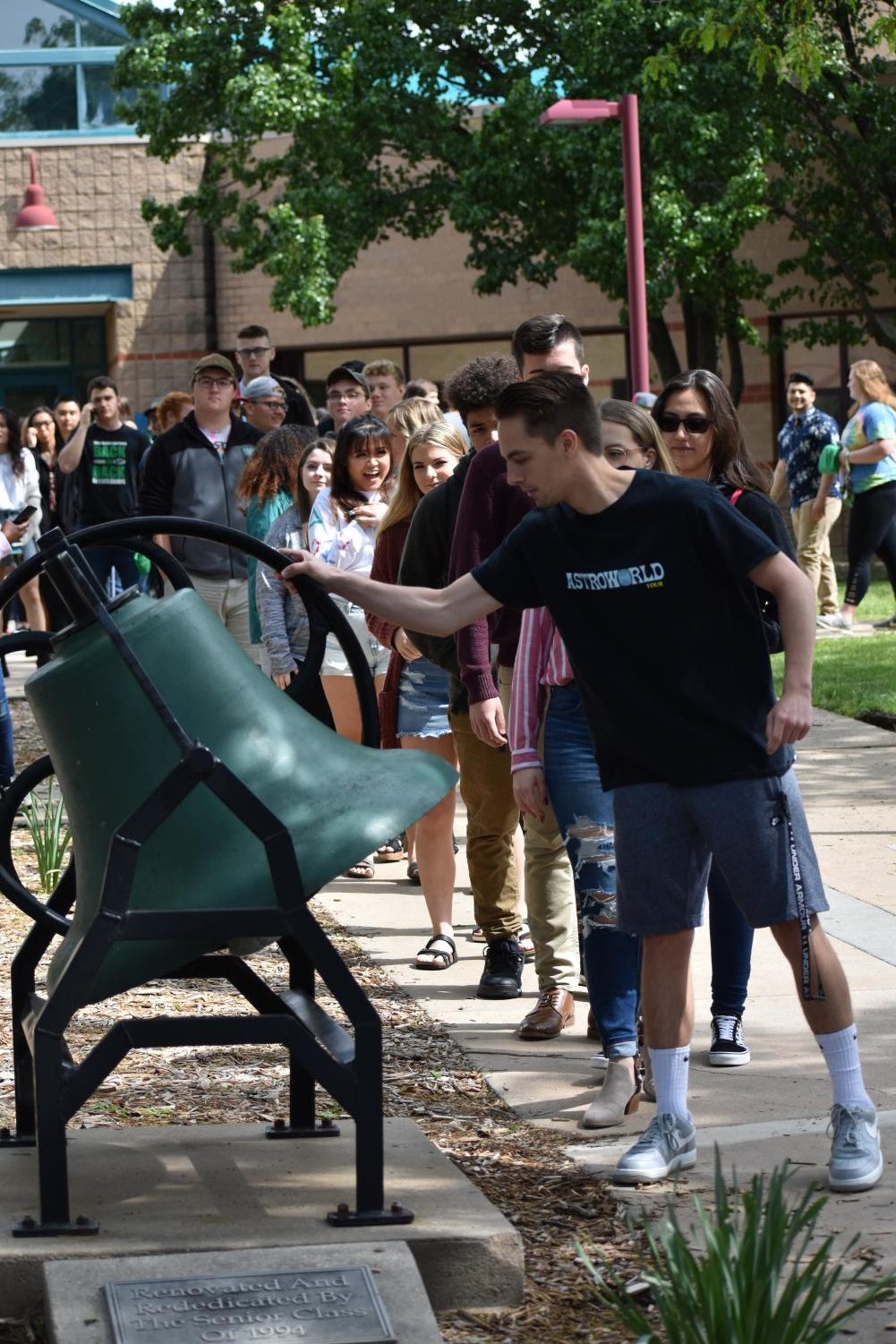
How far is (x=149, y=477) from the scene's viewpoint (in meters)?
9.26

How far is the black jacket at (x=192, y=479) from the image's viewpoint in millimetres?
9164

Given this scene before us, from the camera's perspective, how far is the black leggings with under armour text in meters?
15.0

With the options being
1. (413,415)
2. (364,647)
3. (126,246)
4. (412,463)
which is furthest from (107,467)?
(126,246)

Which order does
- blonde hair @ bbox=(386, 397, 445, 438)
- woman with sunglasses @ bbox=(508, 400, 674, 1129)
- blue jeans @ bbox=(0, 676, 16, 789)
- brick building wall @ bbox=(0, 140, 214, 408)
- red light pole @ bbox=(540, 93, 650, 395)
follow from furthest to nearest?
brick building wall @ bbox=(0, 140, 214, 408), red light pole @ bbox=(540, 93, 650, 395), blue jeans @ bbox=(0, 676, 16, 789), blonde hair @ bbox=(386, 397, 445, 438), woman with sunglasses @ bbox=(508, 400, 674, 1129)

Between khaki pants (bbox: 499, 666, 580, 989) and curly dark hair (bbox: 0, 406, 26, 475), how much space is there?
9416 millimetres

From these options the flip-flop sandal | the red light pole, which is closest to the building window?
the red light pole

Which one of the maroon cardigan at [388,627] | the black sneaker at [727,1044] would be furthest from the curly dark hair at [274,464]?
the black sneaker at [727,1044]

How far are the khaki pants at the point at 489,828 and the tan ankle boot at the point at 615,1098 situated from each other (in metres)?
1.30

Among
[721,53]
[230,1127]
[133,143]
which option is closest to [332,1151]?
[230,1127]

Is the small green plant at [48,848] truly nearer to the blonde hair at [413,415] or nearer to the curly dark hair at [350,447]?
the curly dark hair at [350,447]

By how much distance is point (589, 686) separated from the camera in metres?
4.11

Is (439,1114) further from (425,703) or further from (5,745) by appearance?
(5,745)

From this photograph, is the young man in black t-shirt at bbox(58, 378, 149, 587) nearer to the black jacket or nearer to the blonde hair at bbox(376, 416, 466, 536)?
the black jacket

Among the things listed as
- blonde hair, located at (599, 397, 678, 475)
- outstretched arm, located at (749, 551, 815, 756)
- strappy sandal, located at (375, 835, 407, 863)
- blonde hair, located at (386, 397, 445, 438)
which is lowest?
strappy sandal, located at (375, 835, 407, 863)
